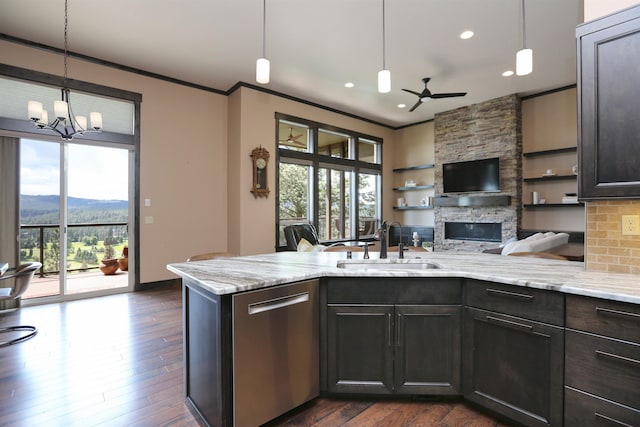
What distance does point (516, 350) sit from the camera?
5.63 ft

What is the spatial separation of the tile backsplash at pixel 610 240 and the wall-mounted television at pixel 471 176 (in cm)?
494

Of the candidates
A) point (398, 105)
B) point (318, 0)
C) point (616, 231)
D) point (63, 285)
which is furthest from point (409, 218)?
Answer: point (63, 285)

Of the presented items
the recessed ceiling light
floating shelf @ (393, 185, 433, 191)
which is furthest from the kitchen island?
floating shelf @ (393, 185, 433, 191)

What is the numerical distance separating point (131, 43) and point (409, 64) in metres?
3.94

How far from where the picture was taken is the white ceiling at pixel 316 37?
349cm

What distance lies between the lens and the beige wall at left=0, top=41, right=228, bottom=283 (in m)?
4.98

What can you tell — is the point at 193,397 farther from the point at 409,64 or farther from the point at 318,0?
the point at 409,64

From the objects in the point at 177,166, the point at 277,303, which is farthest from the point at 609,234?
the point at 177,166

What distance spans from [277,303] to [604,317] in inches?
61.1

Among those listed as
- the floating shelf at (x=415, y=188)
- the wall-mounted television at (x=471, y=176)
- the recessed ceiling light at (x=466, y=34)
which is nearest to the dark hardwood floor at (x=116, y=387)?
the recessed ceiling light at (x=466, y=34)

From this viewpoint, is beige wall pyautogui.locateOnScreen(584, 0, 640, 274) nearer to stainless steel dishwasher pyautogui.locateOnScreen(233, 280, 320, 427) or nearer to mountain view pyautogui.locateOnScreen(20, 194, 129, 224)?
stainless steel dishwasher pyautogui.locateOnScreen(233, 280, 320, 427)

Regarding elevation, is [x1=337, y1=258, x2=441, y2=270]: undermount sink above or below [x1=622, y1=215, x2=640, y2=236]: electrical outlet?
below

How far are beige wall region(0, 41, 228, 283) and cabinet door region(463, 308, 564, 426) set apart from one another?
4.74 meters

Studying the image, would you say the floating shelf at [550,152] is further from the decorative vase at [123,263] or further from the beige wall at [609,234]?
the decorative vase at [123,263]
